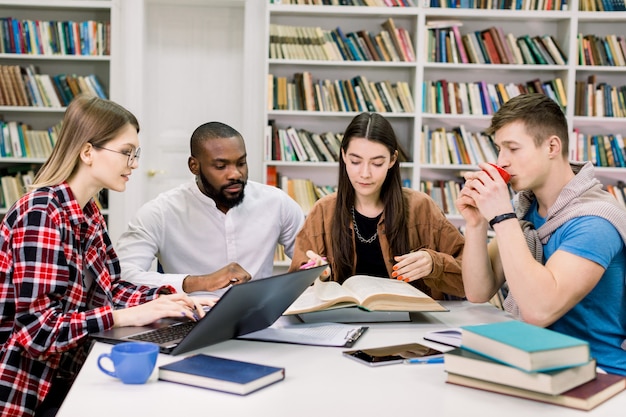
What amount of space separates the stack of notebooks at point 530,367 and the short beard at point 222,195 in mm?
1423

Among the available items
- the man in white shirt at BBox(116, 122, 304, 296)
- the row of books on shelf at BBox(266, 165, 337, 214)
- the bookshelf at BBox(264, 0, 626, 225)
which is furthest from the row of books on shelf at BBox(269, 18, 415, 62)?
the man in white shirt at BBox(116, 122, 304, 296)

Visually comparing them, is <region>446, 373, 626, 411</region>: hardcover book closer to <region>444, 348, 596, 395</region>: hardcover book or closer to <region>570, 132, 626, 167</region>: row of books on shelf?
<region>444, 348, 596, 395</region>: hardcover book

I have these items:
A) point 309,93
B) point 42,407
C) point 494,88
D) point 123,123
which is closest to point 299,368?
point 42,407

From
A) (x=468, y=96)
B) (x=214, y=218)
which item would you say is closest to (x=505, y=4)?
(x=468, y=96)

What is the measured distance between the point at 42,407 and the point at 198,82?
3413 millimetres

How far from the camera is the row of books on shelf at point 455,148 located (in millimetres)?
4574

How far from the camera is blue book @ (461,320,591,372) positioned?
3.71 feet

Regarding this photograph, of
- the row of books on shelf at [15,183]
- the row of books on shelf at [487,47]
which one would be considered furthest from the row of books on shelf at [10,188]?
the row of books on shelf at [487,47]

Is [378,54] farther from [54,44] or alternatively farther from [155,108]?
[54,44]

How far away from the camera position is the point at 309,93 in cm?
453

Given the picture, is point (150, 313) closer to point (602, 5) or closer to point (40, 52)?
point (40, 52)

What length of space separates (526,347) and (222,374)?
528mm

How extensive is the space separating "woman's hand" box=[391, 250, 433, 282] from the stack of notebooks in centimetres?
66

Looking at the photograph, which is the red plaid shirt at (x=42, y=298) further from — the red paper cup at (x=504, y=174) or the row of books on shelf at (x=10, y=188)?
the row of books on shelf at (x=10, y=188)
